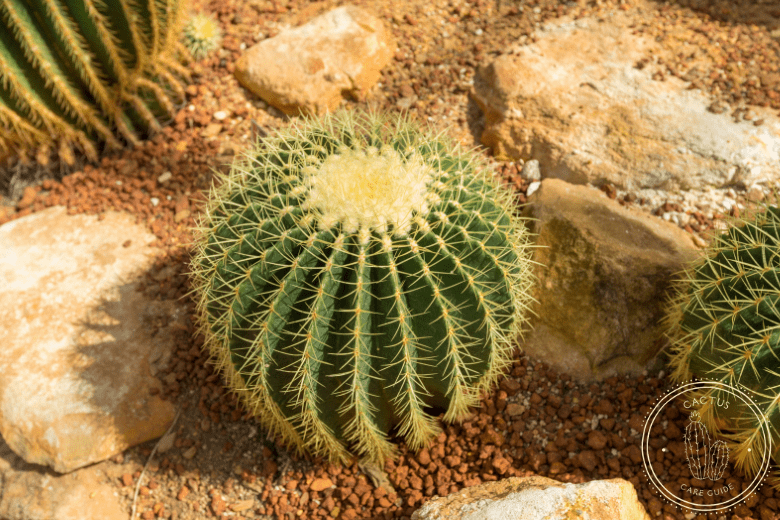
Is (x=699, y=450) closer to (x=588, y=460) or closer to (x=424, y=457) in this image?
(x=588, y=460)

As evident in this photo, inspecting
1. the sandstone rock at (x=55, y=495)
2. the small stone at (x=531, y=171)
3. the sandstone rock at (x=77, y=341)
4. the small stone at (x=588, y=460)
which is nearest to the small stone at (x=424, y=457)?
the small stone at (x=588, y=460)

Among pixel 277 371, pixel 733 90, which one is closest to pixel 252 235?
pixel 277 371

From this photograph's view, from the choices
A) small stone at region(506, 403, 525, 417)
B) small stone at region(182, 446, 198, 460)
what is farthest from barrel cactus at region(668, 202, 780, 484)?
small stone at region(182, 446, 198, 460)

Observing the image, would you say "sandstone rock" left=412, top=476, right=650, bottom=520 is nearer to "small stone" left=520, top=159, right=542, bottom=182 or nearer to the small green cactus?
"small stone" left=520, top=159, right=542, bottom=182

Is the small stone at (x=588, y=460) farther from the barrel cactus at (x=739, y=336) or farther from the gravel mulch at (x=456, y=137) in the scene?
the barrel cactus at (x=739, y=336)

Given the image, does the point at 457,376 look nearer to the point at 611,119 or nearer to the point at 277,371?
the point at 277,371
